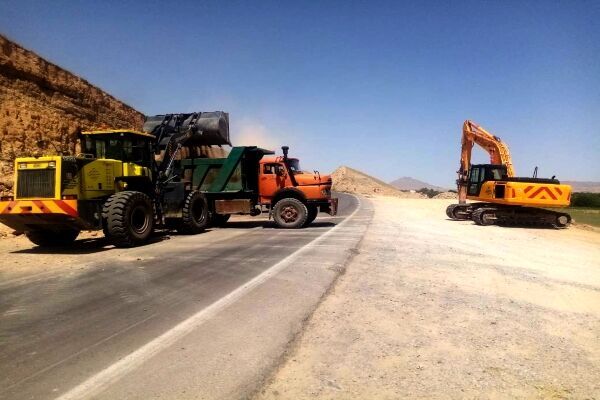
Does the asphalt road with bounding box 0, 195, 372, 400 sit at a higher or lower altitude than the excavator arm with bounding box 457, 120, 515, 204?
lower

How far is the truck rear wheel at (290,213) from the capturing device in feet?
51.6

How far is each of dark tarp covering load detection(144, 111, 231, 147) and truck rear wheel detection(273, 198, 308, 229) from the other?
401cm

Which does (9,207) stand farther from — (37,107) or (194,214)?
(37,107)

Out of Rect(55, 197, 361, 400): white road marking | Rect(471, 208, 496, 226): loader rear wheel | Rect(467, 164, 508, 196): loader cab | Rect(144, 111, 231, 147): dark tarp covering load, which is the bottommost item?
Rect(55, 197, 361, 400): white road marking

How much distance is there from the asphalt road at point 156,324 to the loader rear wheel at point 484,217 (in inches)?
432

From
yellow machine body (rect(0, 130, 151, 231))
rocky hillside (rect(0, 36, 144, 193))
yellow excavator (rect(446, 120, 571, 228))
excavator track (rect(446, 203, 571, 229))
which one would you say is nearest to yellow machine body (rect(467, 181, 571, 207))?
yellow excavator (rect(446, 120, 571, 228))

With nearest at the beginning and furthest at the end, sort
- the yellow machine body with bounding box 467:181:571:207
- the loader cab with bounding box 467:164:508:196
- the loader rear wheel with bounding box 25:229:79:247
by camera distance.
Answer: the loader rear wheel with bounding box 25:229:79:247 < the yellow machine body with bounding box 467:181:571:207 < the loader cab with bounding box 467:164:508:196

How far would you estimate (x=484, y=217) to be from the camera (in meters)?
17.7

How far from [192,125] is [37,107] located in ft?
29.1

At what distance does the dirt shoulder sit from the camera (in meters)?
3.37

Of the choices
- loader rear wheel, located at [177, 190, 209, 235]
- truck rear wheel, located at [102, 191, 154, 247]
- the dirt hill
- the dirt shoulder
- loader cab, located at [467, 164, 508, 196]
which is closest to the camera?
the dirt shoulder

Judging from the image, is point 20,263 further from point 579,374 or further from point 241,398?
point 579,374

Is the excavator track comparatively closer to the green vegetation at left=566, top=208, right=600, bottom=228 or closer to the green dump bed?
the green vegetation at left=566, top=208, right=600, bottom=228

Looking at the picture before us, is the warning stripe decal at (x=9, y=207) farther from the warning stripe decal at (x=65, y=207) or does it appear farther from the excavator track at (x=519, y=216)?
the excavator track at (x=519, y=216)
